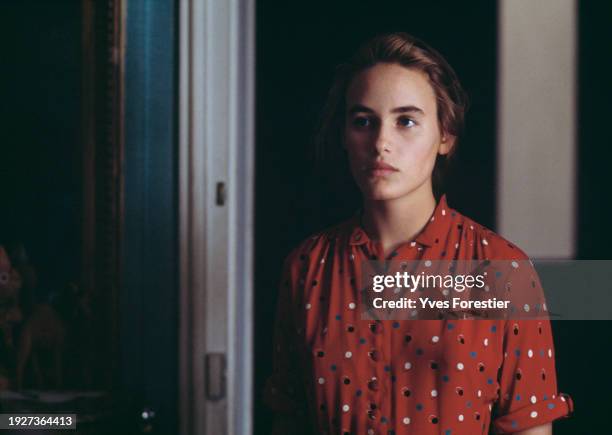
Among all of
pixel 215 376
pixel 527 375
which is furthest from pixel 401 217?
pixel 215 376

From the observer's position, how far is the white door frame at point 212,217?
125 cm

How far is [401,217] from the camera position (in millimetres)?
1059

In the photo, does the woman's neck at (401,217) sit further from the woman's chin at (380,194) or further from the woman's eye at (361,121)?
the woman's eye at (361,121)

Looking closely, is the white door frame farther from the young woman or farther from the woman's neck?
the woman's neck

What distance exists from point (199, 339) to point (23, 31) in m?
0.74

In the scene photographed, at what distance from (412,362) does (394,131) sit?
371mm

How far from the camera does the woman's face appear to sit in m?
1.03

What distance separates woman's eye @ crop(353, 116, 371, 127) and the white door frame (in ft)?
0.88

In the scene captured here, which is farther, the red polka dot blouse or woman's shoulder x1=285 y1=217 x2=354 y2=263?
woman's shoulder x1=285 y1=217 x2=354 y2=263

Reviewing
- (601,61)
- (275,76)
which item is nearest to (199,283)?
(275,76)

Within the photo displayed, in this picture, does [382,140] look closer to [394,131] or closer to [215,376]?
[394,131]

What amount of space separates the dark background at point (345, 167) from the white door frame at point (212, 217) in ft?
0.22

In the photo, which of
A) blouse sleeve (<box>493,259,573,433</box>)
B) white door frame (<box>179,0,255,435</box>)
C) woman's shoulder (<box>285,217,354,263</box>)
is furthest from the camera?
white door frame (<box>179,0,255,435</box>)

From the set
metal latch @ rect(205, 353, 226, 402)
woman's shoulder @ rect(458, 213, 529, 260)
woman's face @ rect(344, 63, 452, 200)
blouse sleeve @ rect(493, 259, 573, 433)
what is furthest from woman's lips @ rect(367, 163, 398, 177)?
metal latch @ rect(205, 353, 226, 402)
